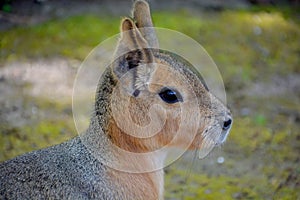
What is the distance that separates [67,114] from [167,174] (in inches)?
42.9

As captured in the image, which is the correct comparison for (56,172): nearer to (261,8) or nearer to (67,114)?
(67,114)

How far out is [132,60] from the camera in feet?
9.16

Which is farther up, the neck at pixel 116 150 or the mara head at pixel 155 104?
the mara head at pixel 155 104

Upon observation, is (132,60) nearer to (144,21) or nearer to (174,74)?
(174,74)

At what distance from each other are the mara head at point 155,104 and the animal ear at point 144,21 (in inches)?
1.1

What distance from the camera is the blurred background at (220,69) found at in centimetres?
454

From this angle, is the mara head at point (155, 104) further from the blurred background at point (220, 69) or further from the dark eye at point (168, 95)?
the blurred background at point (220, 69)

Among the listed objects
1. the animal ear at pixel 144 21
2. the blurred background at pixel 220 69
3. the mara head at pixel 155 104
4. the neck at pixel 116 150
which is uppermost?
the animal ear at pixel 144 21

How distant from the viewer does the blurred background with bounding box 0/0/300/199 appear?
14.9ft

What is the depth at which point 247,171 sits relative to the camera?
15.0 feet

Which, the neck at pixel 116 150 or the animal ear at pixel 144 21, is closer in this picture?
the neck at pixel 116 150

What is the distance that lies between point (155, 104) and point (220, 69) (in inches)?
127

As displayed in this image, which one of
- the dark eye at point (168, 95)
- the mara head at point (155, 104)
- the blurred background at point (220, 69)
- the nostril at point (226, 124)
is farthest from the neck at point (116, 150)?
the blurred background at point (220, 69)

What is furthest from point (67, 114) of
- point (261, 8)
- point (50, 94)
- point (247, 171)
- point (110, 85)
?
point (261, 8)
